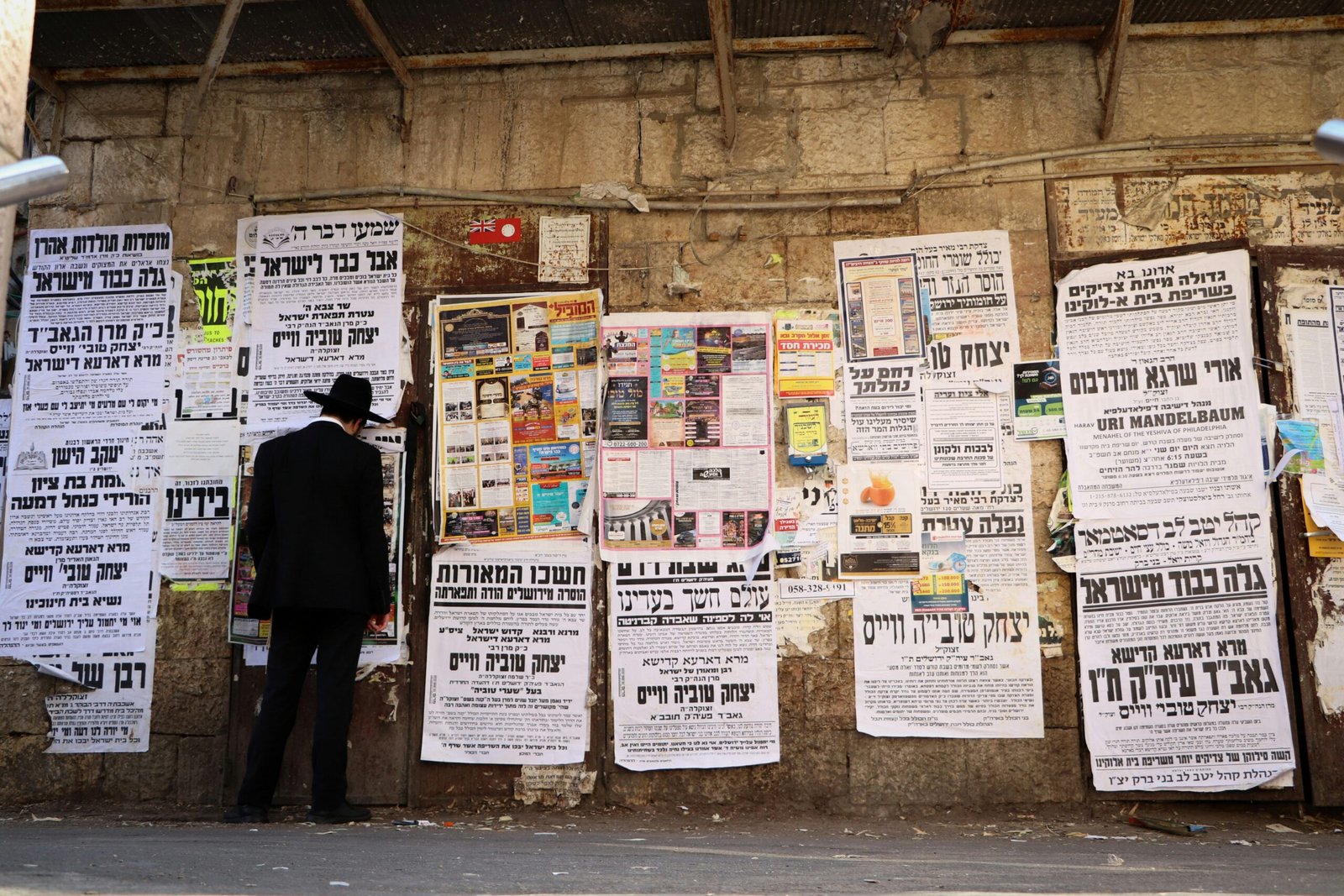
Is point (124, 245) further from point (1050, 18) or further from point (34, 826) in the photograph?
point (1050, 18)

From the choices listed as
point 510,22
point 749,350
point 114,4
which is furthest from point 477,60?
point 749,350

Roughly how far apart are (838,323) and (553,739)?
2.43 meters

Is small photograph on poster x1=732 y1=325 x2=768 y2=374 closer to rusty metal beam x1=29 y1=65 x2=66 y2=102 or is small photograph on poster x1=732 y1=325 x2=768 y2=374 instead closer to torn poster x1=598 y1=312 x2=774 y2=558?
torn poster x1=598 y1=312 x2=774 y2=558

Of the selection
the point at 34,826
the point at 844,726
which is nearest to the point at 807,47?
the point at 844,726

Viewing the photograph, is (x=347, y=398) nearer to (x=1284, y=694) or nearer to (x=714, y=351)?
(x=714, y=351)

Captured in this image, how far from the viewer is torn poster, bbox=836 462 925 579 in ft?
17.1

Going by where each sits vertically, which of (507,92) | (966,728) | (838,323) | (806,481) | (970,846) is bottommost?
(970,846)

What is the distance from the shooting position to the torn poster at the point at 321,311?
5516mm

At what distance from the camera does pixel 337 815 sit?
4703mm

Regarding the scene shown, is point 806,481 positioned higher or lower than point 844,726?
higher

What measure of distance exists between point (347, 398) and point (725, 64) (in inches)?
93.3

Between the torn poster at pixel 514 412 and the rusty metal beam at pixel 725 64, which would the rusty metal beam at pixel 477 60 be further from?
the torn poster at pixel 514 412

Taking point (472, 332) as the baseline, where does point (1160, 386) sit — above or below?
below

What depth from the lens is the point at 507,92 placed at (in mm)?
5711
